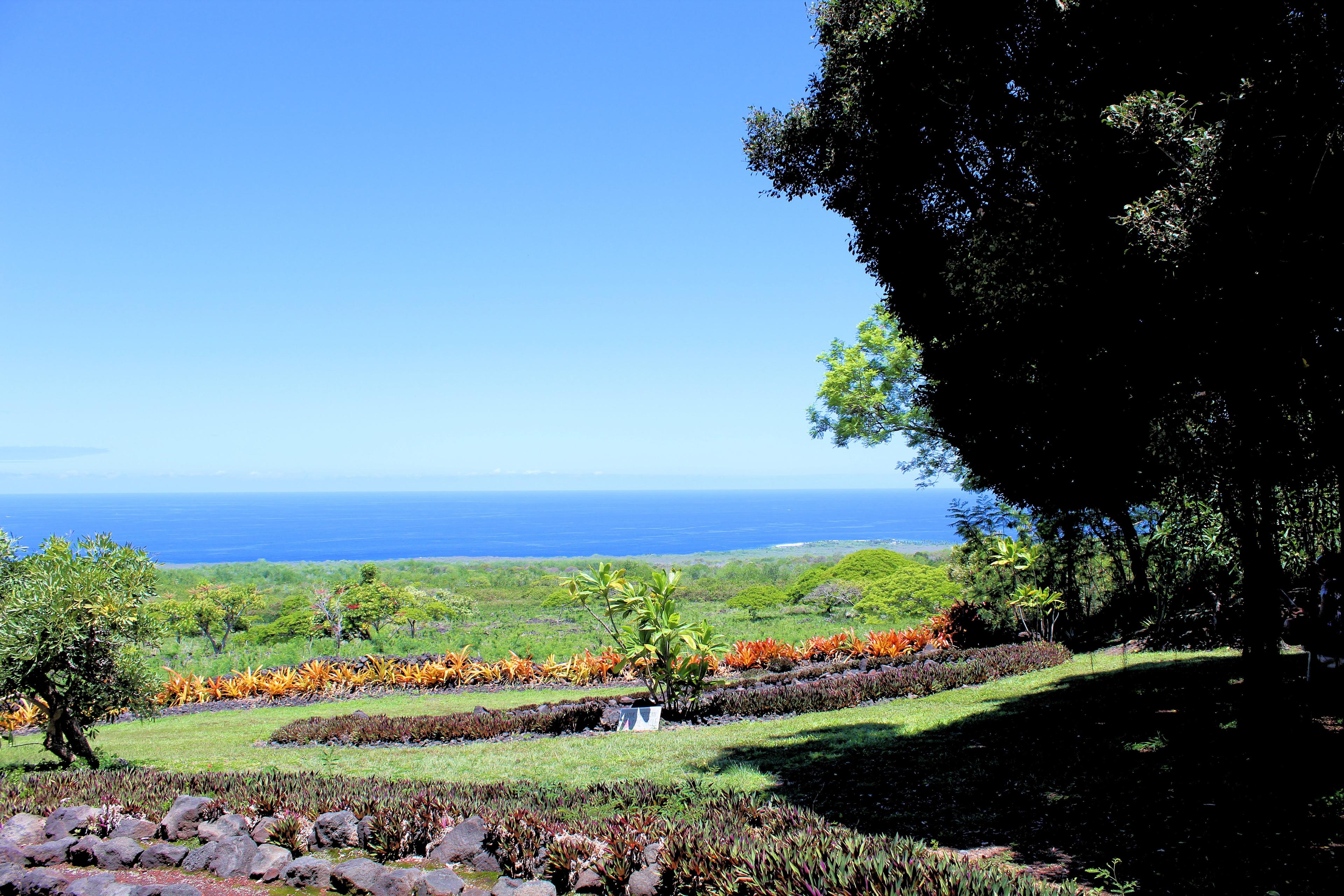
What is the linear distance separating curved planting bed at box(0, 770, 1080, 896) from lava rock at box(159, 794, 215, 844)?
2 centimetres

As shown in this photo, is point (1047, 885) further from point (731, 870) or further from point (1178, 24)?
point (1178, 24)

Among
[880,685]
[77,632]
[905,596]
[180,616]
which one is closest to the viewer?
[77,632]

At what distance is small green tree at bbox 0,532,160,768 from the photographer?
7004 millimetres

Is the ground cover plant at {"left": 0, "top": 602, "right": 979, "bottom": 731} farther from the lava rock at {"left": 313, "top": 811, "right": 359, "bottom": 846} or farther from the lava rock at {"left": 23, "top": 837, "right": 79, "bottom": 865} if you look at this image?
the lava rock at {"left": 23, "top": 837, "right": 79, "bottom": 865}

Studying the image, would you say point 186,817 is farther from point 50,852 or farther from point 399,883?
point 399,883

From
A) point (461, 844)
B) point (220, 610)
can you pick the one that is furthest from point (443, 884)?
point (220, 610)

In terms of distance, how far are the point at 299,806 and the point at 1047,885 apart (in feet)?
15.0

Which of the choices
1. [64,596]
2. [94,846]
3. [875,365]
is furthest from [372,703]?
[875,365]

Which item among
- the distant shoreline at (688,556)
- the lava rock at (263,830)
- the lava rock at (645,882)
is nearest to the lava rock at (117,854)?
the lava rock at (263,830)

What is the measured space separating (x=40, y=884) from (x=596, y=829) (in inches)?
127

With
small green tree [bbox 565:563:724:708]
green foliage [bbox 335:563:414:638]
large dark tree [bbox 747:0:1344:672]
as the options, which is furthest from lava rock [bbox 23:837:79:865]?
green foliage [bbox 335:563:414:638]

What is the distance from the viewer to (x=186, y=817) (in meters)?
5.15

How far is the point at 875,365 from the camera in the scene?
2186 cm

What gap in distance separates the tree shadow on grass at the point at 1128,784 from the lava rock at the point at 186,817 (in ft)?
13.6
